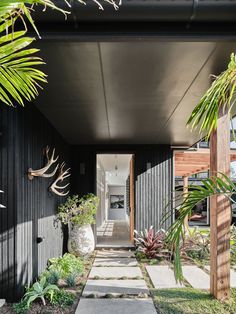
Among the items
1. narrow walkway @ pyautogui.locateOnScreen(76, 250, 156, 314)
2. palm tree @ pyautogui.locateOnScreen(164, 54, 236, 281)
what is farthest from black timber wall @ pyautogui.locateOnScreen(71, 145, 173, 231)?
palm tree @ pyautogui.locateOnScreen(164, 54, 236, 281)

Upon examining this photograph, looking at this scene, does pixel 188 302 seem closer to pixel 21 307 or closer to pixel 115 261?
pixel 21 307

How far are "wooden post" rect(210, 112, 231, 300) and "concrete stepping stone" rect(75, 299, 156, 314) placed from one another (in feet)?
2.50

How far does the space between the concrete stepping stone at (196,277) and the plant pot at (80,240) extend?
6.25 feet

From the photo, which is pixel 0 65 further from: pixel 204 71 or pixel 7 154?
pixel 7 154

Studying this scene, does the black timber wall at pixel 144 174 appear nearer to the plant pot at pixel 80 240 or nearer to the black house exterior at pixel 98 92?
the black house exterior at pixel 98 92

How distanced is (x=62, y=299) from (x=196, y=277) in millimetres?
2025

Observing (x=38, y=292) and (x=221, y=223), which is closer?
(x=221, y=223)

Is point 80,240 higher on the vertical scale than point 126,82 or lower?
lower

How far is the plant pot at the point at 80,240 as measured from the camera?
19.0 ft

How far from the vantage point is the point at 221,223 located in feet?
10.2

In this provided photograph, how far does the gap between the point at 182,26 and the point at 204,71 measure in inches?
31.4

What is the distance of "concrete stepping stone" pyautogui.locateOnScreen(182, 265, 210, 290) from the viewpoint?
3961mm

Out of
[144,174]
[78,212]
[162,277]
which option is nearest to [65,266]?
[162,277]

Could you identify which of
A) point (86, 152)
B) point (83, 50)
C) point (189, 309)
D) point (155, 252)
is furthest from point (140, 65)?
point (86, 152)
